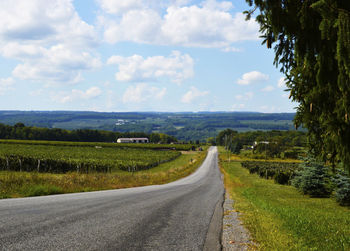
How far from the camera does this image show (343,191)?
754 inches

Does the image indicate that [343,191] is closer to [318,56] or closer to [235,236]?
[235,236]

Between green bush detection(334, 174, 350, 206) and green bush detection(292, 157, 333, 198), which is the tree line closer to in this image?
green bush detection(292, 157, 333, 198)

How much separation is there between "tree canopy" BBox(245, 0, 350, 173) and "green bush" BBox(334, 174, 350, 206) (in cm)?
1346

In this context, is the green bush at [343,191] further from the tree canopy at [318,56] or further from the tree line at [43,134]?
the tree line at [43,134]

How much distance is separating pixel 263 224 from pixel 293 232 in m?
1.17

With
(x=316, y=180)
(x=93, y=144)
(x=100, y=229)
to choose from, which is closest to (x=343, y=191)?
(x=316, y=180)

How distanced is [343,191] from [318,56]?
642 inches

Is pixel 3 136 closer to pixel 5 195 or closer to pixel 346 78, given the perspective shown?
pixel 5 195

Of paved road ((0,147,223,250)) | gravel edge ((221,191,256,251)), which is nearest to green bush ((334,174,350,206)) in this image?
gravel edge ((221,191,256,251))

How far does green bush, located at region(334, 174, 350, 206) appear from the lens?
19.0 metres

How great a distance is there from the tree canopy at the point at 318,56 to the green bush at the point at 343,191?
13.5 m

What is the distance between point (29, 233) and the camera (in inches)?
253

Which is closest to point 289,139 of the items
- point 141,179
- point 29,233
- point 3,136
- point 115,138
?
point 115,138

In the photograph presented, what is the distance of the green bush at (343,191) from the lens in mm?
18969
